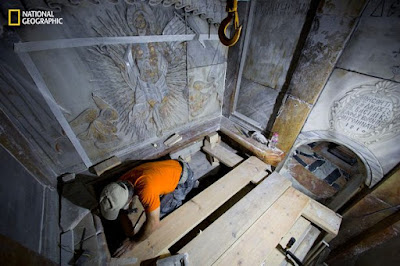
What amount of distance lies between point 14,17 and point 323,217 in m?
4.99

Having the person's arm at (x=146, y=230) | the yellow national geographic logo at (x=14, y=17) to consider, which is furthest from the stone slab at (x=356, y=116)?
the yellow national geographic logo at (x=14, y=17)

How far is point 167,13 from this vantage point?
2.61 metres

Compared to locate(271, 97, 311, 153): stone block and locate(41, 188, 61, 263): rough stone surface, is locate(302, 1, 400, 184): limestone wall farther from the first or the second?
locate(41, 188, 61, 263): rough stone surface

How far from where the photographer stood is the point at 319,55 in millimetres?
2672

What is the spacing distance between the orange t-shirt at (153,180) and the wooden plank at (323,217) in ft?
7.96

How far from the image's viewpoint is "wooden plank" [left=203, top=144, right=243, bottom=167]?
148 inches

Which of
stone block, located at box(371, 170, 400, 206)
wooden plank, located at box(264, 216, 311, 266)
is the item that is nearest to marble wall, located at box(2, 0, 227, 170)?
wooden plank, located at box(264, 216, 311, 266)

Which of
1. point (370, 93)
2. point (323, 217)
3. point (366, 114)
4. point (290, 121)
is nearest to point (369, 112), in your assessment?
point (366, 114)

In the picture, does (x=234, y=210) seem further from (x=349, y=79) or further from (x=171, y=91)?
(x=349, y=79)

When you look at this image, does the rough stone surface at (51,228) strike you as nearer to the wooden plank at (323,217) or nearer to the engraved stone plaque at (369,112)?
the wooden plank at (323,217)

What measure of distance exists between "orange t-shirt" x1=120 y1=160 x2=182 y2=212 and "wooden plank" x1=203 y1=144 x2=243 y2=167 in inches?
45.5

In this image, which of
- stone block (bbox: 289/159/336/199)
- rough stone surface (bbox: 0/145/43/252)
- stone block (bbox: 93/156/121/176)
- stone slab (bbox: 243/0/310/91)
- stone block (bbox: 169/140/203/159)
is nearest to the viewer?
rough stone surface (bbox: 0/145/43/252)

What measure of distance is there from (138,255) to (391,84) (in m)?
4.26

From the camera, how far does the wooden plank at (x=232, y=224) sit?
87.4 inches
